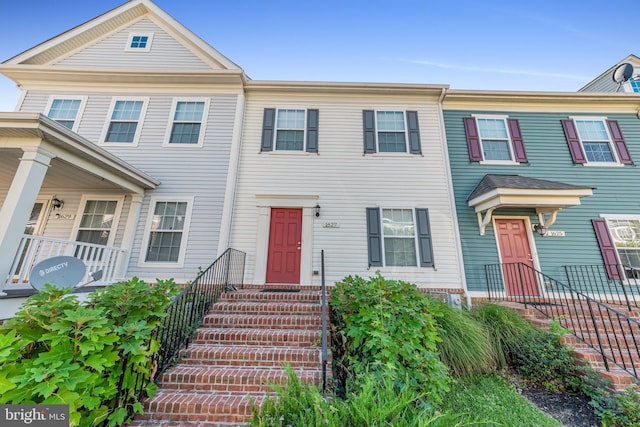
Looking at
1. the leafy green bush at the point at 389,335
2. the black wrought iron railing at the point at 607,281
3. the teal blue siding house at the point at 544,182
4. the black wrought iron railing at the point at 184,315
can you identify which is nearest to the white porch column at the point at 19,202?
the black wrought iron railing at the point at 184,315

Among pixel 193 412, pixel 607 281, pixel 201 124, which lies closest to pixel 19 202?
pixel 201 124

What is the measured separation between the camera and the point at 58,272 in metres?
3.80

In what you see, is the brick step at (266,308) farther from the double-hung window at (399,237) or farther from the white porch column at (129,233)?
the white porch column at (129,233)

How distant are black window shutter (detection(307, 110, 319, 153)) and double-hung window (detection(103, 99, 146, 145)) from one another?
4.74 metres

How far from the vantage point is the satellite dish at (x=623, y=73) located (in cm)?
774

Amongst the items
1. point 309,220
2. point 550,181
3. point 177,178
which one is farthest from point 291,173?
point 550,181

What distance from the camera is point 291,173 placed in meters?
6.78

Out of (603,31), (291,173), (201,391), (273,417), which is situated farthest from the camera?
(603,31)

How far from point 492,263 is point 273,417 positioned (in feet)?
21.5

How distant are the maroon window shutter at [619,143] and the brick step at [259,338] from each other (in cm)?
1005

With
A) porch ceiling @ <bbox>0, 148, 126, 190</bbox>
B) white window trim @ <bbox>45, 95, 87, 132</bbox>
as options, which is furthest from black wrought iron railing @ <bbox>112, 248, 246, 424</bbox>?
white window trim @ <bbox>45, 95, 87, 132</bbox>

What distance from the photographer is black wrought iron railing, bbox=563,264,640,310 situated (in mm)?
5910

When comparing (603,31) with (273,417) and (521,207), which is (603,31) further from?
(273,417)

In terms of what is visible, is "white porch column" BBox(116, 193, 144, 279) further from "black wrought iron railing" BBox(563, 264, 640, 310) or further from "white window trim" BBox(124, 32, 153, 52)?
"black wrought iron railing" BBox(563, 264, 640, 310)
